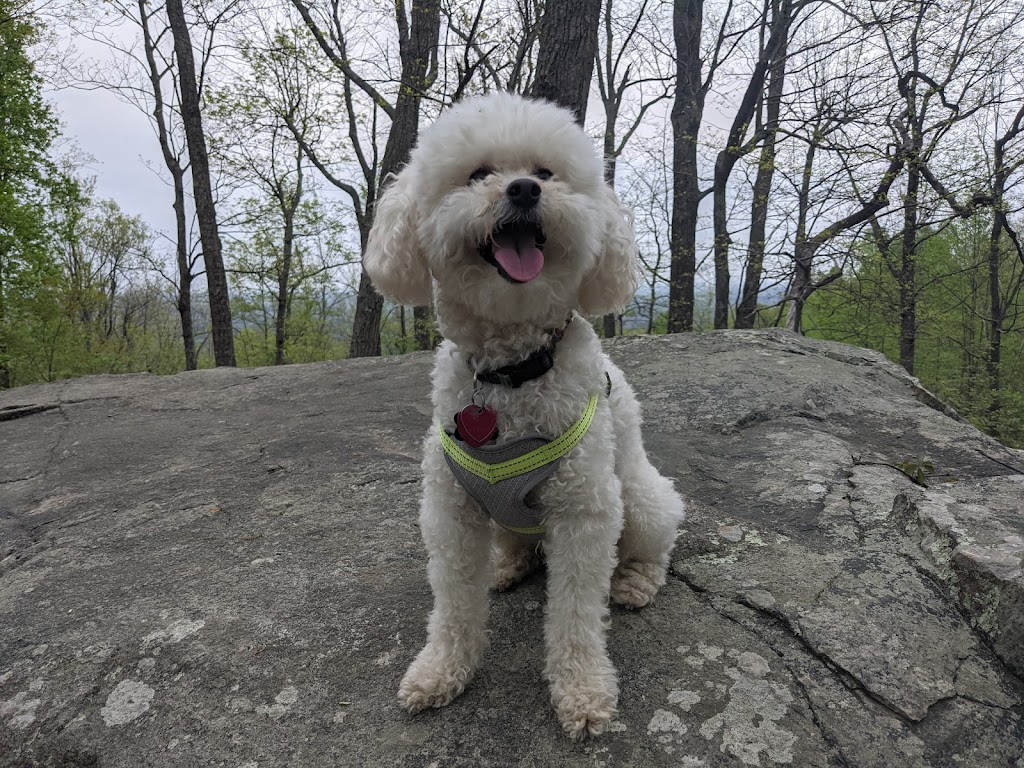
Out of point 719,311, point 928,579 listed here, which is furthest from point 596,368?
point 719,311

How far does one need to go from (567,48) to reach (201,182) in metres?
8.74

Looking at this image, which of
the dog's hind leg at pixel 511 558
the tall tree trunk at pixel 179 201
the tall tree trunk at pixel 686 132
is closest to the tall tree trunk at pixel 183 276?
the tall tree trunk at pixel 179 201

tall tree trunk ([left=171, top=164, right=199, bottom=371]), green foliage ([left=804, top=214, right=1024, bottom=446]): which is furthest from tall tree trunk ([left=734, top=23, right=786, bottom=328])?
tall tree trunk ([left=171, top=164, right=199, bottom=371])

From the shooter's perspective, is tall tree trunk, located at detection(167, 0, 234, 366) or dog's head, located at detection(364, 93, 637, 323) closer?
dog's head, located at detection(364, 93, 637, 323)

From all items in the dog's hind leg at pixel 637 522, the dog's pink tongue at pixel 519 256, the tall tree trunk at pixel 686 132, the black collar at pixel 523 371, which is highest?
the tall tree trunk at pixel 686 132

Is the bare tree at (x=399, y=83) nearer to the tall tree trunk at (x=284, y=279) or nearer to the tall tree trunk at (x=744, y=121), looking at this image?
the tall tree trunk at (x=744, y=121)

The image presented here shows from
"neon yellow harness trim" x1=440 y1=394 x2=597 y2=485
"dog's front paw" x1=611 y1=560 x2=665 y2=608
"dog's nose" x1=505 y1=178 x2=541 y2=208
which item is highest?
"dog's nose" x1=505 y1=178 x2=541 y2=208

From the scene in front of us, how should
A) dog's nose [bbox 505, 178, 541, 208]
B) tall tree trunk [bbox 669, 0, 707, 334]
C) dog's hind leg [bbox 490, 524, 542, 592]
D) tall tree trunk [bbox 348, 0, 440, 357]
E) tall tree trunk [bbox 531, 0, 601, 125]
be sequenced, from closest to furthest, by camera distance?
1. dog's nose [bbox 505, 178, 541, 208]
2. dog's hind leg [bbox 490, 524, 542, 592]
3. tall tree trunk [bbox 531, 0, 601, 125]
4. tall tree trunk [bbox 348, 0, 440, 357]
5. tall tree trunk [bbox 669, 0, 707, 334]

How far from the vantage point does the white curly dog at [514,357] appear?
6.25 feet

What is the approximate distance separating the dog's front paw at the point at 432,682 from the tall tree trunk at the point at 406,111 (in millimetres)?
7461

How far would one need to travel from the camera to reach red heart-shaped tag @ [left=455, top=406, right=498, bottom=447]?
1.97m

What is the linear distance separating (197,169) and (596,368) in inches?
453

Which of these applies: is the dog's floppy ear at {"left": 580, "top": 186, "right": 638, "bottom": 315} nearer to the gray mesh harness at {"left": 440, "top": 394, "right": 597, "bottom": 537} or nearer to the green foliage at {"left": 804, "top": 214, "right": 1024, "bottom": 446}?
the gray mesh harness at {"left": 440, "top": 394, "right": 597, "bottom": 537}

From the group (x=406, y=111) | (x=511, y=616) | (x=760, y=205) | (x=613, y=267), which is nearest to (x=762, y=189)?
(x=760, y=205)
